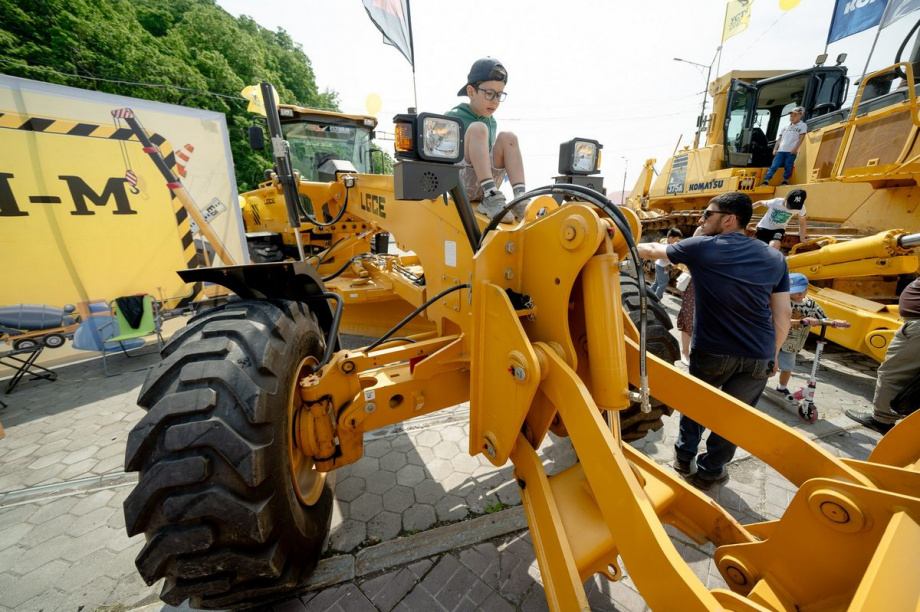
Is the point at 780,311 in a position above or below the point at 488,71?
below

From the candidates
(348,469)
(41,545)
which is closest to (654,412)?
(348,469)

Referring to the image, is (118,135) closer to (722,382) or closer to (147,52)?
(722,382)

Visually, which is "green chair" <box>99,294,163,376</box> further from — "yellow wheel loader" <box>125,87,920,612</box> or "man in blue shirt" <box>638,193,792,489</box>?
"man in blue shirt" <box>638,193,792,489</box>

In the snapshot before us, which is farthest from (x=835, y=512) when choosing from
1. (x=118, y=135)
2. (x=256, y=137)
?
(x=118, y=135)

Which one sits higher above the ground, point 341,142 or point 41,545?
point 341,142

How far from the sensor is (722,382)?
8.57 feet

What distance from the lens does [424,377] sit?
1.86m

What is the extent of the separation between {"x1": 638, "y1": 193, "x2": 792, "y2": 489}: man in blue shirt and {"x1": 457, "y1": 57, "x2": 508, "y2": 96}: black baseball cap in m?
1.37

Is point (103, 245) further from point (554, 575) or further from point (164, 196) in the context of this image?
point (554, 575)

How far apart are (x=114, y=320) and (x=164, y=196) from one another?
1.99m

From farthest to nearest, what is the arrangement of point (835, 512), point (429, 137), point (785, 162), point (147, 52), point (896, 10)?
point (147, 52) < point (785, 162) < point (896, 10) < point (429, 137) < point (835, 512)

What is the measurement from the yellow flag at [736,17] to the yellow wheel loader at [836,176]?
886 cm

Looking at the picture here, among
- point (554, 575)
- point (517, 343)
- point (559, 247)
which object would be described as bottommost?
point (554, 575)

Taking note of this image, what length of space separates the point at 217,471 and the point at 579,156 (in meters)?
2.40
